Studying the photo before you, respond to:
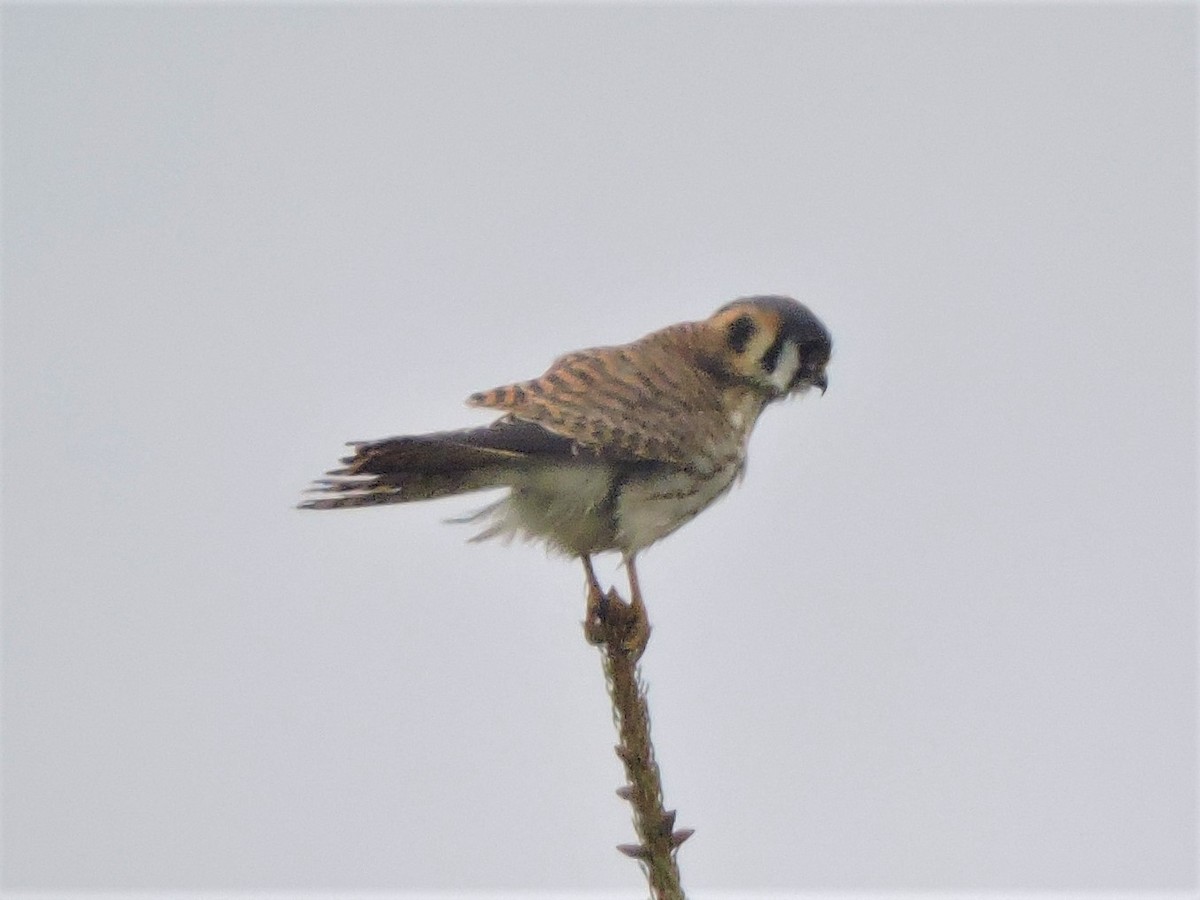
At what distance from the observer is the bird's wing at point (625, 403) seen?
13.2 feet

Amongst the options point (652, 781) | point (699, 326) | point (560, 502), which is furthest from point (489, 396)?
point (652, 781)

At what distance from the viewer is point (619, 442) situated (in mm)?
4098

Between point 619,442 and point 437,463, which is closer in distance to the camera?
point 437,463

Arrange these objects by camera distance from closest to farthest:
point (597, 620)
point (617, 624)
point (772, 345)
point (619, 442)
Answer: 1. point (617, 624)
2. point (597, 620)
3. point (619, 442)
4. point (772, 345)

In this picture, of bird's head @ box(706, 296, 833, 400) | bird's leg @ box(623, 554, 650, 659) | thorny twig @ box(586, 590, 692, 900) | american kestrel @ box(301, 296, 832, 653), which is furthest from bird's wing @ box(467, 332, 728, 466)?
thorny twig @ box(586, 590, 692, 900)

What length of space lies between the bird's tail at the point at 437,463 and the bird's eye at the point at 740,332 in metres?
1.09

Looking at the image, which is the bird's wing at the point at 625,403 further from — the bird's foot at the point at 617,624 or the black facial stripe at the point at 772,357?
the bird's foot at the point at 617,624

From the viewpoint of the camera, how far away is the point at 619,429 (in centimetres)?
412

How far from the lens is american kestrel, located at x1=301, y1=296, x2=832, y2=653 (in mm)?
3709

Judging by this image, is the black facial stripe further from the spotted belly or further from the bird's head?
the spotted belly

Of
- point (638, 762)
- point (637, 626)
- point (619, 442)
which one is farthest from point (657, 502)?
point (638, 762)

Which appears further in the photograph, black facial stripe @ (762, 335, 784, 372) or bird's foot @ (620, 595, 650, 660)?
black facial stripe @ (762, 335, 784, 372)

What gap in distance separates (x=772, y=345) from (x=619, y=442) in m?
0.92

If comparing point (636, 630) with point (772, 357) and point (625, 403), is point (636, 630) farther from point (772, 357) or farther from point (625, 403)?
point (772, 357)
